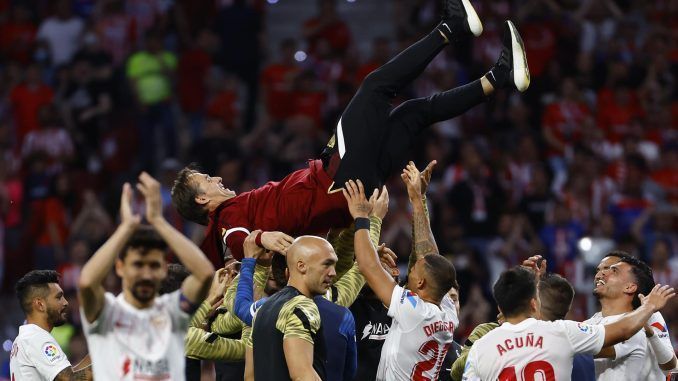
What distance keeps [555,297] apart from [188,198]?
102 inches

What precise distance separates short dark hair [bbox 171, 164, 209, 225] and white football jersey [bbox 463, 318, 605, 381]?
249 cm

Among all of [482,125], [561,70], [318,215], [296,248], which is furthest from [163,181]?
[296,248]

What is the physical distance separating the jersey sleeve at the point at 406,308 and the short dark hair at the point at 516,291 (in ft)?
1.63

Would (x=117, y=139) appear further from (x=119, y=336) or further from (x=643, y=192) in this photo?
(x=119, y=336)

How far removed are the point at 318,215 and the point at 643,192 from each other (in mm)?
7874

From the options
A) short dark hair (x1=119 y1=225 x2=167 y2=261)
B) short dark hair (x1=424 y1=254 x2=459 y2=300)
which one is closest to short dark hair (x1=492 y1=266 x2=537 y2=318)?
short dark hair (x1=424 y1=254 x2=459 y2=300)

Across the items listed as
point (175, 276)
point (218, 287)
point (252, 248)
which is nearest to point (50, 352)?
point (175, 276)

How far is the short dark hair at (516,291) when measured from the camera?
6438 mm

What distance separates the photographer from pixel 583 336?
6.52 meters

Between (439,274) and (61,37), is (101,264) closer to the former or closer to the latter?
(439,274)

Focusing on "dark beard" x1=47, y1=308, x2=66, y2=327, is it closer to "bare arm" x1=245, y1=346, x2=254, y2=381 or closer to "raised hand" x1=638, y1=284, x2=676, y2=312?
"bare arm" x1=245, y1=346, x2=254, y2=381

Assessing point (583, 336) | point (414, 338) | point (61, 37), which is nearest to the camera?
point (583, 336)

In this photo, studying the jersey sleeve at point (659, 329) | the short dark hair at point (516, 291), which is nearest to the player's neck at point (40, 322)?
the short dark hair at point (516, 291)

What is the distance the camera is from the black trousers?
8.01m
